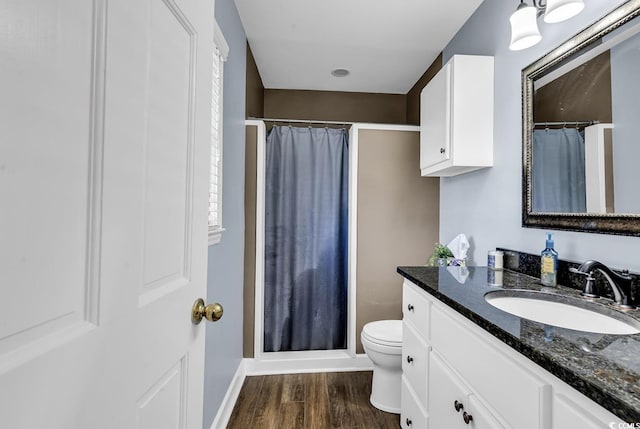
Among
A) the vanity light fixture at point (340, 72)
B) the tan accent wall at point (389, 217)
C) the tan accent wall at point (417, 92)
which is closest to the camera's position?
the tan accent wall at point (389, 217)

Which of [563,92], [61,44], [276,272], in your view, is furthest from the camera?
[276,272]

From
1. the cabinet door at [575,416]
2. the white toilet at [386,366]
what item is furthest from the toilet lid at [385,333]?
the cabinet door at [575,416]

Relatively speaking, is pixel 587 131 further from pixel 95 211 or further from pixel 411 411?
pixel 95 211

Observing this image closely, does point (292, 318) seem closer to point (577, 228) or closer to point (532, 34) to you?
point (577, 228)

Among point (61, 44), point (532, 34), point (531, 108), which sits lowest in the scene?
point (61, 44)

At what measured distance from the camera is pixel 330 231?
8.48 feet

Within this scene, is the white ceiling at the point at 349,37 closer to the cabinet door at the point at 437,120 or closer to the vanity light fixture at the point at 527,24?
the cabinet door at the point at 437,120

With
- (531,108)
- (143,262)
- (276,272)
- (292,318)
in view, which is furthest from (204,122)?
(292,318)

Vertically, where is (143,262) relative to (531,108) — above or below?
below

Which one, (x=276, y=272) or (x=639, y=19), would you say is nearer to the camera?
(x=639, y=19)

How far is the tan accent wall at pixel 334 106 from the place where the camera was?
10.6ft

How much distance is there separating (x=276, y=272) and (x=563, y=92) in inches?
80.7

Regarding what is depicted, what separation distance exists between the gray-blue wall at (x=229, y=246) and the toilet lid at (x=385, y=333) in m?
0.86

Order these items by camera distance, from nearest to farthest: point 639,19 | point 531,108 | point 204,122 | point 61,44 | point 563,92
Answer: point 61,44, point 204,122, point 639,19, point 563,92, point 531,108
